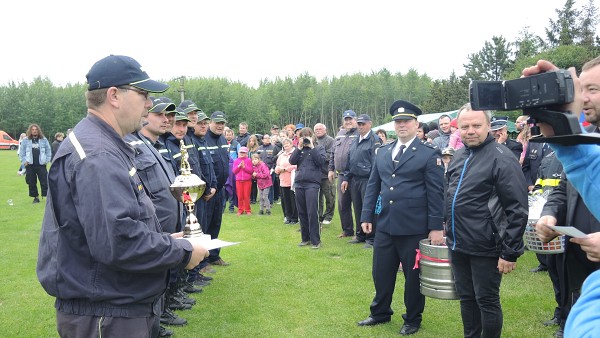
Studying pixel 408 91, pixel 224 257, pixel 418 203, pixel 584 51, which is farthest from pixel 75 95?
pixel 418 203

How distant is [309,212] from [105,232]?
731cm

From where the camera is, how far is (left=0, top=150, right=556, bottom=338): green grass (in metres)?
5.54

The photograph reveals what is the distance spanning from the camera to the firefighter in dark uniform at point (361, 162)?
966cm

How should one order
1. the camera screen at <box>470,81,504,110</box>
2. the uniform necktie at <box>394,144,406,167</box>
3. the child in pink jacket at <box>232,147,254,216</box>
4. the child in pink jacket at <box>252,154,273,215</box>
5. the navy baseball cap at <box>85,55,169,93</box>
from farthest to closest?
1. the child in pink jacket at <box>252,154,273,215</box>
2. the child in pink jacket at <box>232,147,254,216</box>
3. the uniform necktie at <box>394,144,406,167</box>
4. the navy baseball cap at <box>85,55,169,93</box>
5. the camera screen at <box>470,81,504,110</box>

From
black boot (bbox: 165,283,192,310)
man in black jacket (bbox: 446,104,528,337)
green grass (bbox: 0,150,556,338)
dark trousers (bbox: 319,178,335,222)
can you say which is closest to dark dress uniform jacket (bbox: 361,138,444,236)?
man in black jacket (bbox: 446,104,528,337)

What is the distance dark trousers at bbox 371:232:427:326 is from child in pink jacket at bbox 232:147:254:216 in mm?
8497

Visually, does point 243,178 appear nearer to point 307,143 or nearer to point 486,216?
point 307,143

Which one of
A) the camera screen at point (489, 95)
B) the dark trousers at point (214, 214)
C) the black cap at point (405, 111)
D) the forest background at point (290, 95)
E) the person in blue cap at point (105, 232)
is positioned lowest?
the dark trousers at point (214, 214)

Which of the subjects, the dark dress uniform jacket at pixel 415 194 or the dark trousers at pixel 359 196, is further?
the dark trousers at pixel 359 196

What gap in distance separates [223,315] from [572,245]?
4250 millimetres

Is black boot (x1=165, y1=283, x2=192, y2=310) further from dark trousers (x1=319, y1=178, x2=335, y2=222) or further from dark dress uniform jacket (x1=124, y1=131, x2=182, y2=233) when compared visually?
dark trousers (x1=319, y1=178, x2=335, y2=222)

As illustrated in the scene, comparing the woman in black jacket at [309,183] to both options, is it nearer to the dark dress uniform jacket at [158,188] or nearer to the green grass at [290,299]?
the green grass at [290,299]

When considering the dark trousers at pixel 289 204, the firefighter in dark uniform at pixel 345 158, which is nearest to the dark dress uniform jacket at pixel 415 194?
the firefighter in dark uniform at pixel 345 158

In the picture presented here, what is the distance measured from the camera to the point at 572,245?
11.1ft
